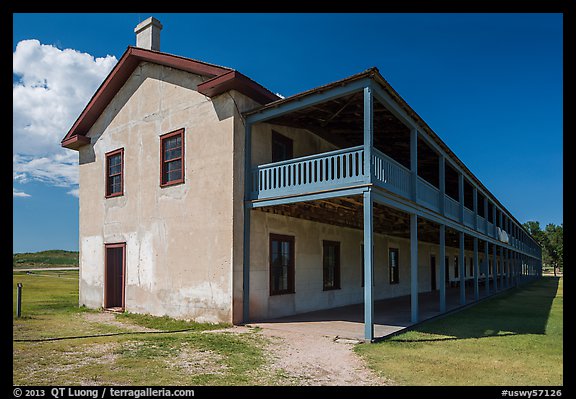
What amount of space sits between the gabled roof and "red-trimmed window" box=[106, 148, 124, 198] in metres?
1.82

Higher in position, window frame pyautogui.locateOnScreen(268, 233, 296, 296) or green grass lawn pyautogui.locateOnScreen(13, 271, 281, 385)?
window frame pyautogui.locateOnScreen(268, 233, 296, 296)

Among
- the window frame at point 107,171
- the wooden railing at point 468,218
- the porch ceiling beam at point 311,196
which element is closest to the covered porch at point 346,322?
the porch ceiling beam at point 311,196

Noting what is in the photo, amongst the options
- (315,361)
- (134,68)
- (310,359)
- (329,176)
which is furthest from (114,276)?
(315,361)

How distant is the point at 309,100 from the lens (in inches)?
457

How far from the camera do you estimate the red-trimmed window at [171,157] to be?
46.6 feet

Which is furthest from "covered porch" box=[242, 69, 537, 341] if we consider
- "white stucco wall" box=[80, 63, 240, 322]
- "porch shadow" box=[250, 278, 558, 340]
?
"white stucco wall" box=[80, 63, 240, 322]

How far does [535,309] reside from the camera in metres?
17.2

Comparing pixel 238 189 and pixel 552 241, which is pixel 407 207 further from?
pixel 552 241

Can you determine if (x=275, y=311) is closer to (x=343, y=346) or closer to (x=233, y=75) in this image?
(x=343, y=346)

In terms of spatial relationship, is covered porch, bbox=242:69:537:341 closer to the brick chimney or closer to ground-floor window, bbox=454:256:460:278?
the brick chimney

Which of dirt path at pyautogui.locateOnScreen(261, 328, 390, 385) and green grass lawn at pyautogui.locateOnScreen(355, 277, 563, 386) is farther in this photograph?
green grass lawn at pyautogui.locateOnScreen(355, 277, 563, 386)

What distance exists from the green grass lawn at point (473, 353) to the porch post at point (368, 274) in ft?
1.36

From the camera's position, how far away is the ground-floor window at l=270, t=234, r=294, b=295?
45.0 feet
